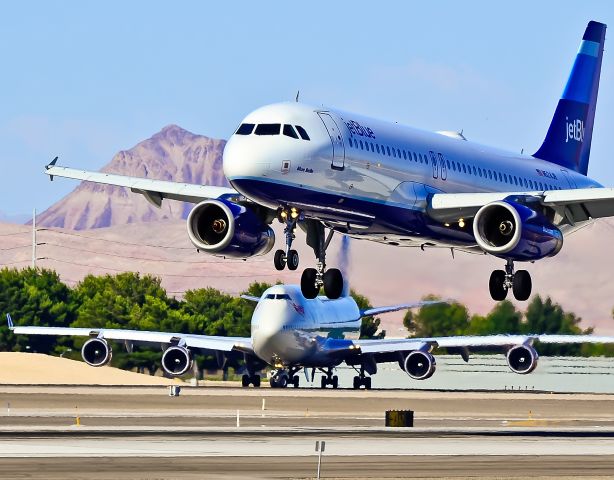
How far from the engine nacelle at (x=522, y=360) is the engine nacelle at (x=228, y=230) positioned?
7162 cm

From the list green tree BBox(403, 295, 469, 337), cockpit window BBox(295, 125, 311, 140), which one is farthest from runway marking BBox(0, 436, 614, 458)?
green tree BBox(403, 295, 469, 337)

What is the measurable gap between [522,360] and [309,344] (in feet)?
60.5

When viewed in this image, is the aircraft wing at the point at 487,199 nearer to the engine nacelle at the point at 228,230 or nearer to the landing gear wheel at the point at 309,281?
the landing gear wheel at the point at 309,281

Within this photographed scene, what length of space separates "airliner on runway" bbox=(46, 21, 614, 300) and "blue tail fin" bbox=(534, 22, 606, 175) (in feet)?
26.5

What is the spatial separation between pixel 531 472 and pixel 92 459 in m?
14.3

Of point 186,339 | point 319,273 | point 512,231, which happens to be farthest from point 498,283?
point 186,339

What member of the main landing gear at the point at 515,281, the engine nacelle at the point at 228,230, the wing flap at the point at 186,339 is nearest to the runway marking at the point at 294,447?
the main landing gear at the point at 515,281

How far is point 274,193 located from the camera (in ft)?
179

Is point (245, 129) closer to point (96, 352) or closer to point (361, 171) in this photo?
point (361, 171)

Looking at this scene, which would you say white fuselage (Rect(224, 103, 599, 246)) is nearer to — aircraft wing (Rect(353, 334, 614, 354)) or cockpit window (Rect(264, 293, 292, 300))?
cockpit window (Rect(264, 293, 292, 300))

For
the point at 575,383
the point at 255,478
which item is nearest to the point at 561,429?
the point at 255,478

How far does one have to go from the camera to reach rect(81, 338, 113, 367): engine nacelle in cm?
13812

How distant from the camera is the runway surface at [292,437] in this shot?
4997 cm

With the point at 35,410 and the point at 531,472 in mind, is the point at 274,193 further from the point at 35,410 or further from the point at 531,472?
the point at 35,410
